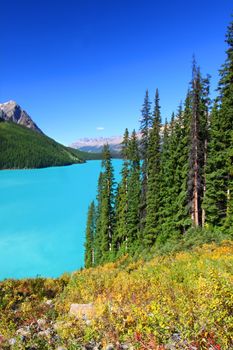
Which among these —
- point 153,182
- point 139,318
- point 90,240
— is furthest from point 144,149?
point 139,318

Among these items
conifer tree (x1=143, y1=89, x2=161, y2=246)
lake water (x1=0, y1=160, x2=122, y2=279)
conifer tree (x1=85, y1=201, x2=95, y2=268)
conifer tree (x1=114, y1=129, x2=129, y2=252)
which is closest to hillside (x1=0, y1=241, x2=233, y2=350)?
conifer tree (x1=143, y1=89, x2=161, y2=246)

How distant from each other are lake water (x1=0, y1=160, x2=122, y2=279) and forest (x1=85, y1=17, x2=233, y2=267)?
785 cm

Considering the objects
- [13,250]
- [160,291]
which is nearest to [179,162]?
[160,291]

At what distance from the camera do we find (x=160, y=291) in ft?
22.9

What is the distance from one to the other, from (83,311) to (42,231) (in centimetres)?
6407

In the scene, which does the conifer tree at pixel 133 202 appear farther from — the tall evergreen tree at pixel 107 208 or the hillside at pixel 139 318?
the hillside at pixel 139 318

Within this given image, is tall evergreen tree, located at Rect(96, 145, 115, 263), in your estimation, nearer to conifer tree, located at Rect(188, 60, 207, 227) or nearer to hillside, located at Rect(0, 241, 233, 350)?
conifer tree, located at Rect(188, 60, 207, 227)

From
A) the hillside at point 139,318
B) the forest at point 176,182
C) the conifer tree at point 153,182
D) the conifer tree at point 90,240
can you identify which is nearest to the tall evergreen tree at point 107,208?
the forest at point 176,182

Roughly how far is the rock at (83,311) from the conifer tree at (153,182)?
83.9ft

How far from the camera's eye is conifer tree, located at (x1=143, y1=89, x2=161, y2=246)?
33.1 meters

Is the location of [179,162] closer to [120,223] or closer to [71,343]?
[120,223]

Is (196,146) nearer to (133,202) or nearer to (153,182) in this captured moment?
(153,182)

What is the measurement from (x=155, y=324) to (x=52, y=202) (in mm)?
97859

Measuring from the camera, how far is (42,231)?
2685 inches
